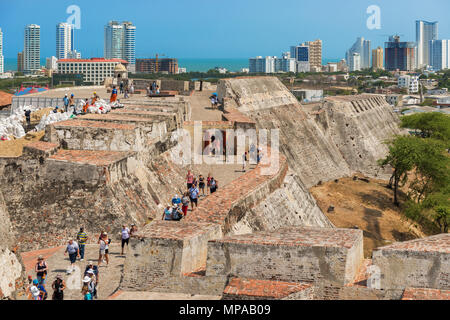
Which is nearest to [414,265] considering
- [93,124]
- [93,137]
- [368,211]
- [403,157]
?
[93,137]

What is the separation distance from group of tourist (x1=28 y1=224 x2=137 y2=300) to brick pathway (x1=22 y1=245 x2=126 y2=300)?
130 millimetres

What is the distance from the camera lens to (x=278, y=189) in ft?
65.0

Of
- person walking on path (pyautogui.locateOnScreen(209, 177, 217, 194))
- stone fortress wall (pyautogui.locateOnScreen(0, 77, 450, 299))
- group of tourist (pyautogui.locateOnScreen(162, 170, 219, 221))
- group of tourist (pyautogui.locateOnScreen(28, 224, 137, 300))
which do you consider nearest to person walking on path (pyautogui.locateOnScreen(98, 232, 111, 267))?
group of tourist (pyautogui.locateOnScreen(28, 224, 137, 300))

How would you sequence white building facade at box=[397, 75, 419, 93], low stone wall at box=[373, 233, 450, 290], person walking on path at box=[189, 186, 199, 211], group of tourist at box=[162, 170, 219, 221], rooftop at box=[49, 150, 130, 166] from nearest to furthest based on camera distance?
low stone wall at box=[373, 233, 450, 290] → group of tourist at box=[162, 170, 219, 221] → rooftop at box=[49, 150, 130, 166] → person walking on path at box=[189, 186, 199, 211] → white building facade at box=[397, 75, 419, 93]

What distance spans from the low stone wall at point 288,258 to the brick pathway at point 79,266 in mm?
2288

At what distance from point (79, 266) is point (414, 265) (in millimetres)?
6768

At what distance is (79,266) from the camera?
13.1 m

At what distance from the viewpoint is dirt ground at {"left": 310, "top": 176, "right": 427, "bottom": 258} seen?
89.9ft

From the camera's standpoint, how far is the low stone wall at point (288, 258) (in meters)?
10.5

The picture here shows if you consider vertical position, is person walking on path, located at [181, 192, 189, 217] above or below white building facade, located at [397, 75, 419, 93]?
below

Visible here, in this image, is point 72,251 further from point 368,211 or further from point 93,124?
point 368,211

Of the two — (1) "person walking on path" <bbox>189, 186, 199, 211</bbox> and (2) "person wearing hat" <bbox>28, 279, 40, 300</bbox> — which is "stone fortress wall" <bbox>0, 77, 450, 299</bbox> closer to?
(2) "person wearing hat" <bbox>28, 279, 40, 300</bbox>

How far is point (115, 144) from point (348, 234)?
8.10 meters
